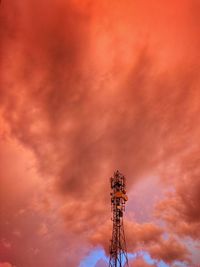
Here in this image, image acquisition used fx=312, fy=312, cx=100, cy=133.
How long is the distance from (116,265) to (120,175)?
15492 mm

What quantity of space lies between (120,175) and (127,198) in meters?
4.37

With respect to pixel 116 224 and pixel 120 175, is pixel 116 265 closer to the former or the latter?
pixel 116 224

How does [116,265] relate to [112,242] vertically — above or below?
below

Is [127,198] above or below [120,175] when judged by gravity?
below

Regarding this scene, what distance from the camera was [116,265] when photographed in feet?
172

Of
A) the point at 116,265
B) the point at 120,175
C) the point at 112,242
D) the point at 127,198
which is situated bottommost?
the point at 116,265

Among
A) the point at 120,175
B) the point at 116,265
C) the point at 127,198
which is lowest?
the point at 116,265

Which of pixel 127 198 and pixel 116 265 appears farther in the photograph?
pixel 127 198

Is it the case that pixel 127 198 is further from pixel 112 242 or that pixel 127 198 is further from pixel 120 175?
pixel 112 242

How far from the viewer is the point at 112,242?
179ft

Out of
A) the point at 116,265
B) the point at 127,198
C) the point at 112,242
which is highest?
the point at 127,198

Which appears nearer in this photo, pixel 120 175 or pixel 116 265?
pixel 116 265

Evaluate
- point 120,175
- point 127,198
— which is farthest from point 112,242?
point 120,175

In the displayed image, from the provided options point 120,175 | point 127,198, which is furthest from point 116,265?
point 120,175
